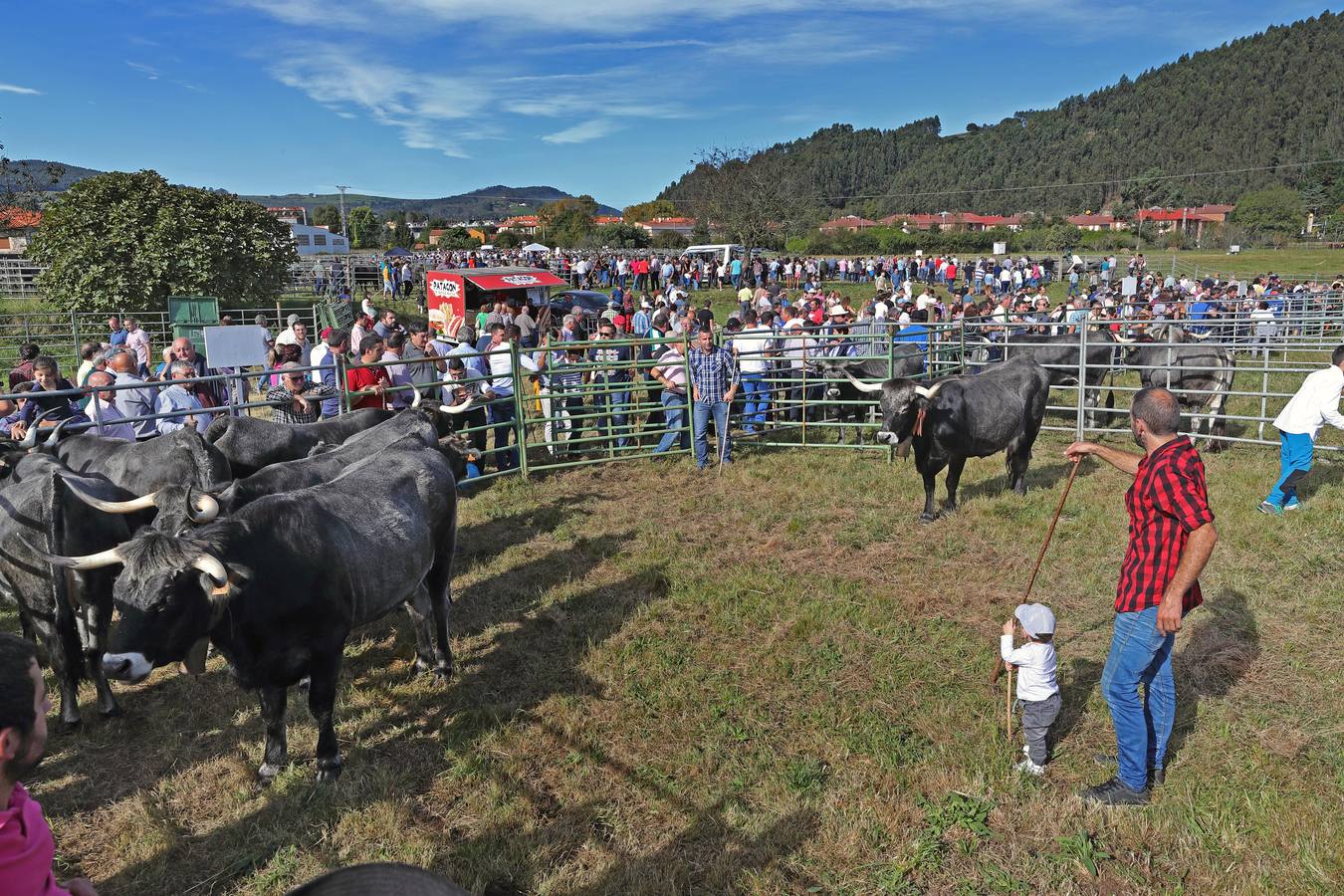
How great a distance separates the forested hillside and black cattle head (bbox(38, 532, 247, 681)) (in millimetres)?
104928

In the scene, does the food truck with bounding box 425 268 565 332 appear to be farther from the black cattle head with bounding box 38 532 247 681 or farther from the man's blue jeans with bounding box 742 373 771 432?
the black cattle head with bounding box 38 532 247 681

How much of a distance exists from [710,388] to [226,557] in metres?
7.12

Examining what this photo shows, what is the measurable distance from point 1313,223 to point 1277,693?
93.9 m

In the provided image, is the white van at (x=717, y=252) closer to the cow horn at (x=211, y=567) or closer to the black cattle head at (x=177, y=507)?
the black cattle head at (x=177, y=507)

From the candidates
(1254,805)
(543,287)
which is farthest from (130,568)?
(543,287)

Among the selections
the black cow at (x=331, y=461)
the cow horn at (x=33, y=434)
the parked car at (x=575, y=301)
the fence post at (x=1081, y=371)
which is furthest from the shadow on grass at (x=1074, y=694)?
the parked car at (x=575, y=301)

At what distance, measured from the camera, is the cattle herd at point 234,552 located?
387 centimetres

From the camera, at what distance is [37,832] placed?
1.82 m

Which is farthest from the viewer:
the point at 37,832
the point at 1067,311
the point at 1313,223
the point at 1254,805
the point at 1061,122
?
the point at 1061,122

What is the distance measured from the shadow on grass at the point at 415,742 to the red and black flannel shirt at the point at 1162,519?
308 cm

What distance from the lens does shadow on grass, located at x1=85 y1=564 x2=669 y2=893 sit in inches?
155

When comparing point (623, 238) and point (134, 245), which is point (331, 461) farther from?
point (623, 238)

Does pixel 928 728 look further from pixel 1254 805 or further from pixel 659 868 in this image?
pixel 659 868

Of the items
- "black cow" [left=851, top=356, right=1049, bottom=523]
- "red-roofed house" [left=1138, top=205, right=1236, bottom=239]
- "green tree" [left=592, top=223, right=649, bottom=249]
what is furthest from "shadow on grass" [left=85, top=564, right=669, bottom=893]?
"red-roofed house" [left=1138, top=205, right=1236, bottom=239]
